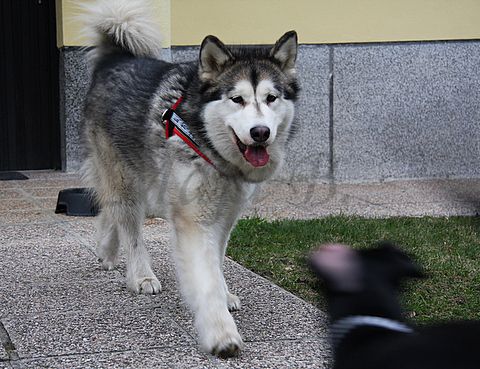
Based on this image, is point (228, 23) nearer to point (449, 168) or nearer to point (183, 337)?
point (449, 168)

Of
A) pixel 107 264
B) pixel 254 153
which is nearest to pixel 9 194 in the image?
pixel 107 264

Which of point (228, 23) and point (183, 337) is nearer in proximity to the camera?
point (183, 337)

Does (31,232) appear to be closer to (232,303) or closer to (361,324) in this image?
(232,303)

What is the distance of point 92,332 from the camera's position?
394 centimetres

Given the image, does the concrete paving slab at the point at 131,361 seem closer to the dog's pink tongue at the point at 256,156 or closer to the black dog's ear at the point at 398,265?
the dog's pink tongue at the point at 256,156

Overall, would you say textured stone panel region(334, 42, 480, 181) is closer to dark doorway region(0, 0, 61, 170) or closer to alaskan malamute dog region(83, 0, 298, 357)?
dark doorway region(0, 0, 61, 170)

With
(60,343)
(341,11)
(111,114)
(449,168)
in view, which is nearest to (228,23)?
(341,11)

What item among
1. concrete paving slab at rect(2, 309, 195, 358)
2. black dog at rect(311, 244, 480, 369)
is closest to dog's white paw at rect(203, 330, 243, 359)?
concrete paving slab at rect(2, 309, 195, 358)

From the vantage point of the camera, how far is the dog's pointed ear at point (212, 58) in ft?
13.6

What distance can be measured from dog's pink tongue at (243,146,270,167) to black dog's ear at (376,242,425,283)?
85.0 inches

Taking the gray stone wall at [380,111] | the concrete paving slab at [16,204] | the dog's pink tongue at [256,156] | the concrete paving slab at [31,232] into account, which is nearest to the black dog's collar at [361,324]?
the dog's pink tongue at [256,156]

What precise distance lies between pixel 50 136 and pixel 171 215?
5046 millimetres

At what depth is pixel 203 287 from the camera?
3.83 m

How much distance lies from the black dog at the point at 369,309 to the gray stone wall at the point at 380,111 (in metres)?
6.55
